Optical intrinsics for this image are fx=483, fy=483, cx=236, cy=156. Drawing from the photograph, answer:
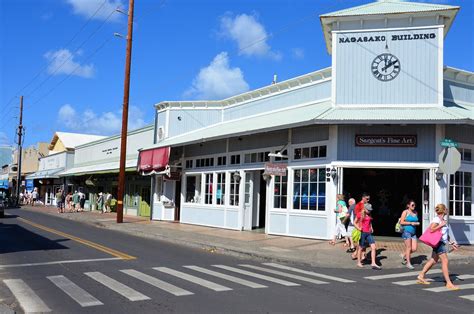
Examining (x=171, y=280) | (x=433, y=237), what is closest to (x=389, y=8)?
(x=433, y=237)

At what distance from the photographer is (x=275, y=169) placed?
16.9 m

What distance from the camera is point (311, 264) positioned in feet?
40.2

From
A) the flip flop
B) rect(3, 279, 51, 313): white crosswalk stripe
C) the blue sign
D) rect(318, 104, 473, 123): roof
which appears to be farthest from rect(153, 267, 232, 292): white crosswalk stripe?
the blue sign

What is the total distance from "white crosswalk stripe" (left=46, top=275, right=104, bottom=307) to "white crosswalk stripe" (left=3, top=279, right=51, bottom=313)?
49 centimetres

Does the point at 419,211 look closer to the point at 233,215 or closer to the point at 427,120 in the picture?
the point at 427,120

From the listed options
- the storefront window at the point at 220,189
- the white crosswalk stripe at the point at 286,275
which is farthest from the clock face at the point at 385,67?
the white crosswalk stripe at the point at 286,275

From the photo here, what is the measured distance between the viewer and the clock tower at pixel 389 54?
1593 cm

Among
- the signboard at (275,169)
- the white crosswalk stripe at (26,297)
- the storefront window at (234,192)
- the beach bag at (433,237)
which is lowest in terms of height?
the white crosswalk stripe at (26,297)

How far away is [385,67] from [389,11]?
1.93 metres

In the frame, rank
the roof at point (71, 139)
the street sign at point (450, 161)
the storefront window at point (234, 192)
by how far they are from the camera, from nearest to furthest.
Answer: the street sign at point (450, 161)
the storefront window at point (234, 192)
the roof at point (71, 139)

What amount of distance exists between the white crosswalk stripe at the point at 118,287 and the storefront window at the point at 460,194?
449 inches

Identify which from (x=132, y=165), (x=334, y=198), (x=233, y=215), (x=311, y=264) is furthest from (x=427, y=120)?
(x=132, y=165)

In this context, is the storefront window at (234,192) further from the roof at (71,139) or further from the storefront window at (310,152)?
the roof at (71,139)

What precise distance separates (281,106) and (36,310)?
587 inches
